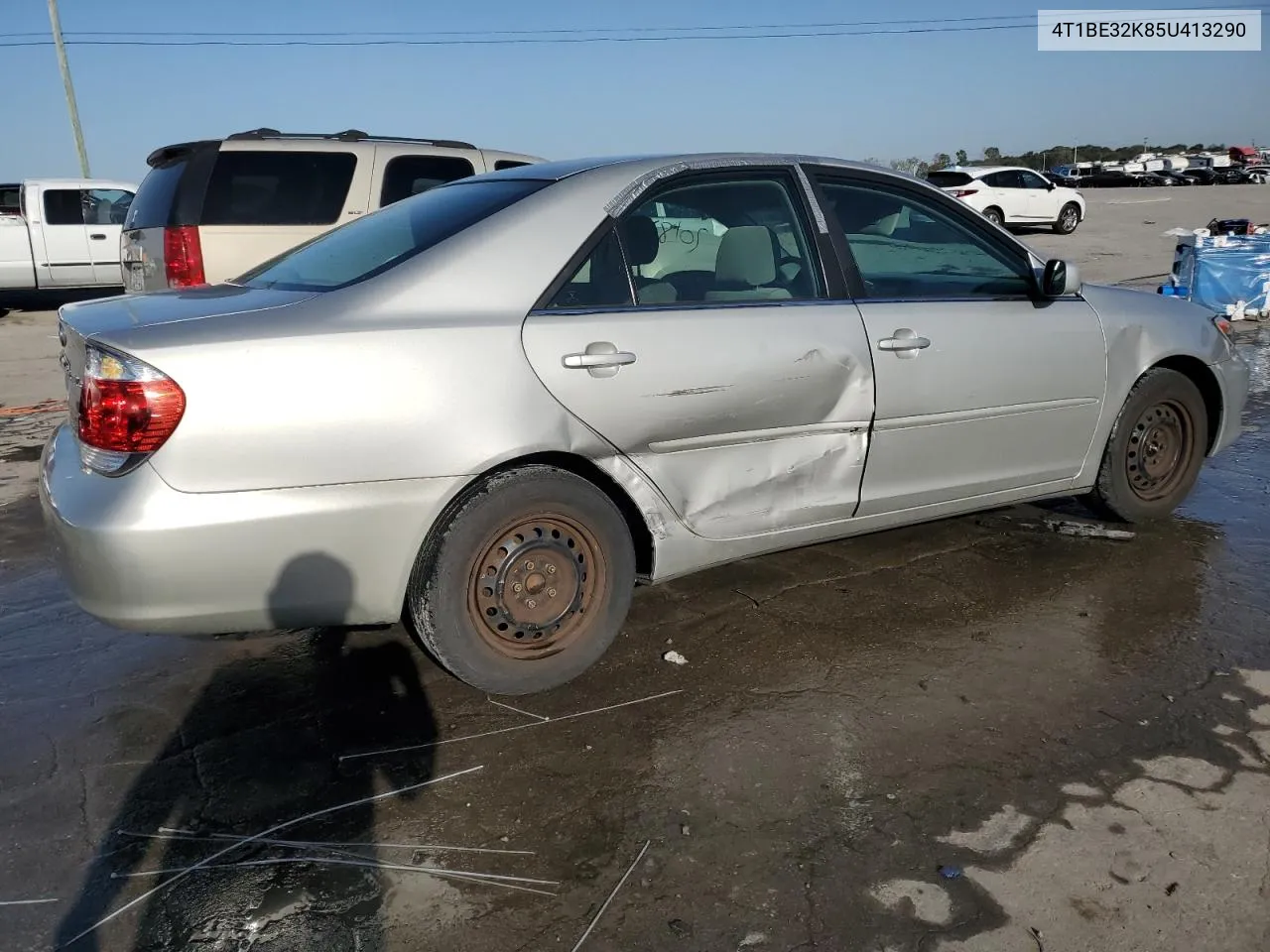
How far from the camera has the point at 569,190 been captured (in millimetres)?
3199

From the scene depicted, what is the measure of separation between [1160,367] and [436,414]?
11.0 feet

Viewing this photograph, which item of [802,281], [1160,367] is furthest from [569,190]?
[1160,367]

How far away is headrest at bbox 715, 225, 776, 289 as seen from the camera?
11.5 feet

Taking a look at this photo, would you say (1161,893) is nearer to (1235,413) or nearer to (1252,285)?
(1235,413)

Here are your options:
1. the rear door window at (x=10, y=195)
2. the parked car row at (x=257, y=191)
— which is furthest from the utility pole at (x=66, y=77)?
the parked car row at (x=257, y=191)

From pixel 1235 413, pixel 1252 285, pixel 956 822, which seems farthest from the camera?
pixel 1252 285

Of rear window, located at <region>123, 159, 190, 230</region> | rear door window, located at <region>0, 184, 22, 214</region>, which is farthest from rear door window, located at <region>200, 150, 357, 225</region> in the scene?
rear door window, located at <region>0, 184, 22, 214</region>

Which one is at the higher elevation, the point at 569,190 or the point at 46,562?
the point at 569,190

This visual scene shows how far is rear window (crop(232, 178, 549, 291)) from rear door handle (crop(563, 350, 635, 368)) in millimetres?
545

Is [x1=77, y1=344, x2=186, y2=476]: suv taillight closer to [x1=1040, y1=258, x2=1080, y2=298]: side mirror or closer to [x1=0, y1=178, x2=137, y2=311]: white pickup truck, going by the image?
[x1=1040, y1=258, x2=1080, y2=298]: side mirror

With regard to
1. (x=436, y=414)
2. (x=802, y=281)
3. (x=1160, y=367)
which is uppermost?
(x=802, y=281)

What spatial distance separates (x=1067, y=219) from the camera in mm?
23781

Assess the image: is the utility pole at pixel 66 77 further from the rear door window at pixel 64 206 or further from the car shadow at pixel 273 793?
the car shadow at pixel 273 793

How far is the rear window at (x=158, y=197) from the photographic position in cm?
700
